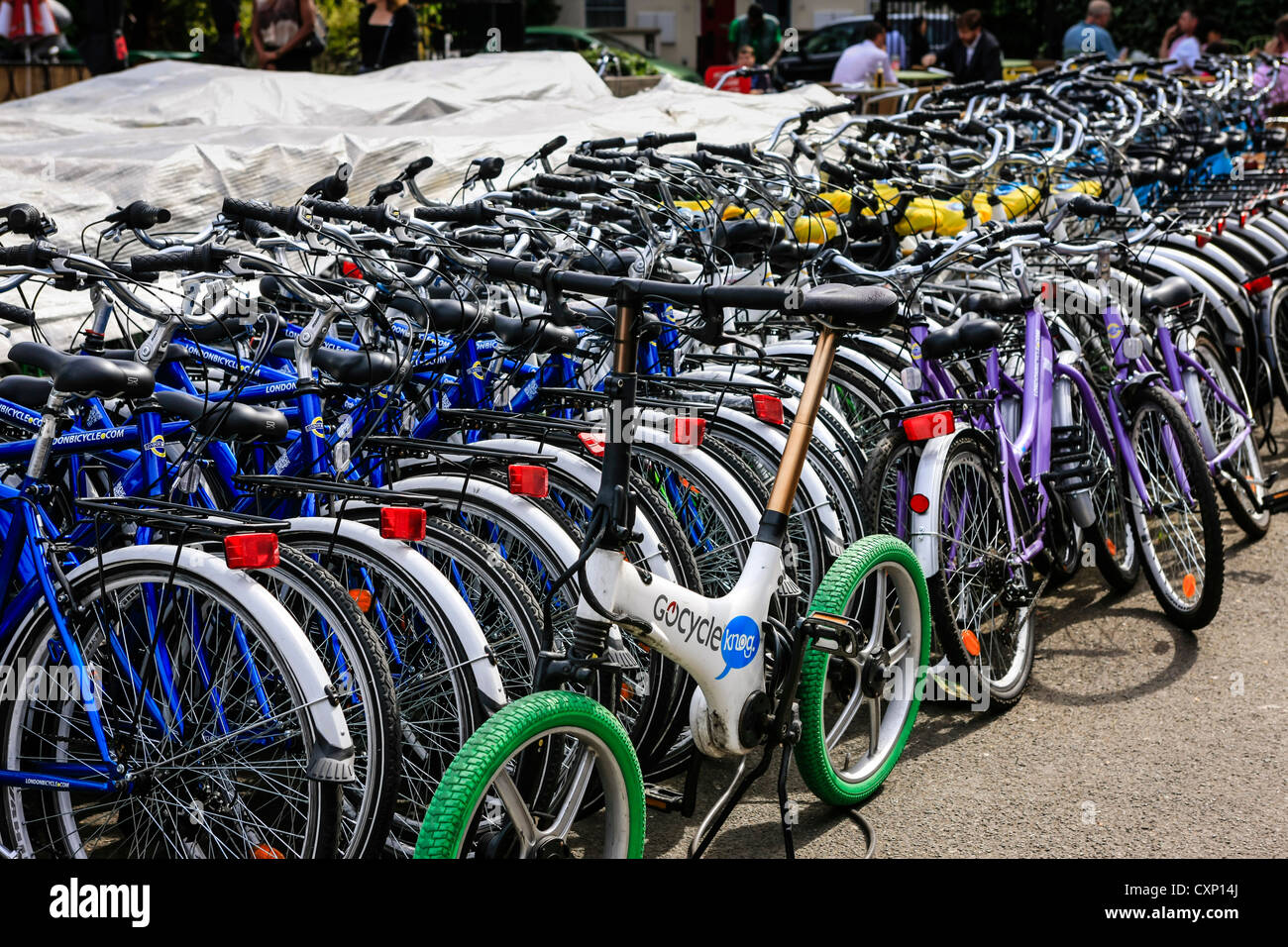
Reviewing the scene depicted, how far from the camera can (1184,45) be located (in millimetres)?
15305

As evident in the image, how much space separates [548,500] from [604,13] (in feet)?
94.4

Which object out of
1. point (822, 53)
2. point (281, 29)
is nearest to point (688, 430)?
point (281, 29)

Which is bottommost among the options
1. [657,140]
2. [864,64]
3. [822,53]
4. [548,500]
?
[548,500]

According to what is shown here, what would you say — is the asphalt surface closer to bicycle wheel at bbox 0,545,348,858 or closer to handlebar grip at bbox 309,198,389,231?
bicycle wheel at bbox 0,545,348,858

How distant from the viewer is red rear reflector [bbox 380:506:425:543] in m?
3.01

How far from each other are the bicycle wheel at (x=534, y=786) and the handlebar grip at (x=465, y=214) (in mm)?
1897

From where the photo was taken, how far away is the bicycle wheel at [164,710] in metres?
2.84

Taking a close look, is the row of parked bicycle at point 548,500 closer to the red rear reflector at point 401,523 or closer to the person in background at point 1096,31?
the red rear reflector at point 401,523

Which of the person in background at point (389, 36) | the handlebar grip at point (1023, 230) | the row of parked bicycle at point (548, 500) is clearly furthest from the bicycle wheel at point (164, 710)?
the person in background at point (389, 36)

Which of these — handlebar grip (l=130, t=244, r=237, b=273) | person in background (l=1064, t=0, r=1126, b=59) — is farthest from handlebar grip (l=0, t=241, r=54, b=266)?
person in background (l=1064, t=0, r=1126, b=59)

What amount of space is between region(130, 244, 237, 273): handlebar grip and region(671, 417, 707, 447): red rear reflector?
1161 millimetres

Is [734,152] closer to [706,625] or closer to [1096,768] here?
[1096,768]
